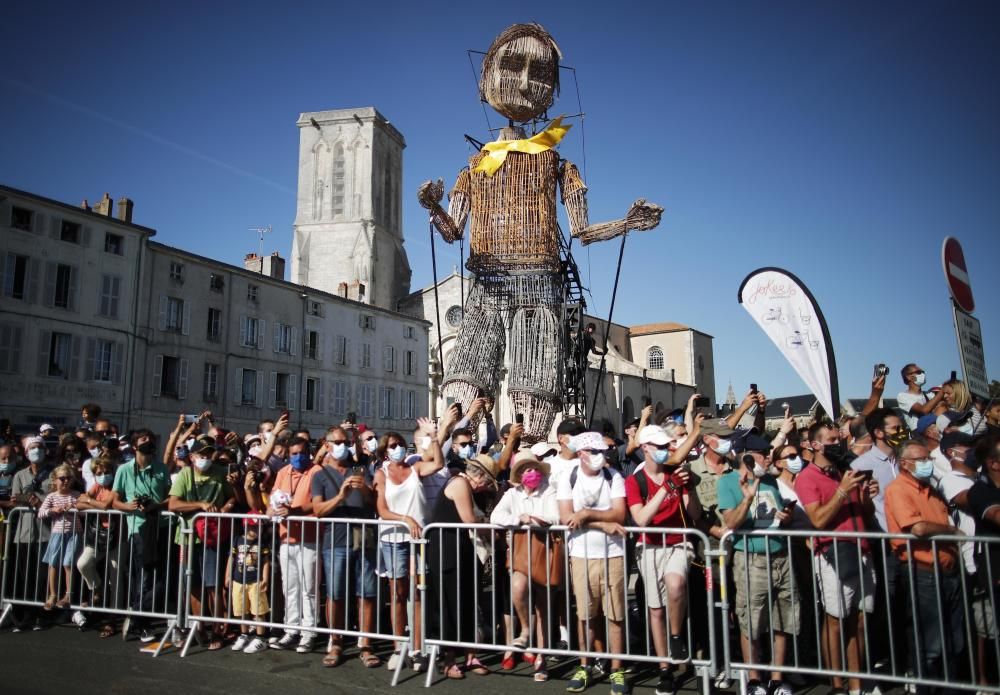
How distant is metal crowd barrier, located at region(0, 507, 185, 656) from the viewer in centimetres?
648

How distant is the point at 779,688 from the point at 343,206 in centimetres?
5274

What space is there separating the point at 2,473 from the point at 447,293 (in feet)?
122

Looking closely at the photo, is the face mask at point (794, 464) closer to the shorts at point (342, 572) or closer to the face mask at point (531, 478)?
the face mask at point (531, 478)

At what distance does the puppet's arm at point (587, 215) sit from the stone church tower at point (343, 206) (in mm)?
43355

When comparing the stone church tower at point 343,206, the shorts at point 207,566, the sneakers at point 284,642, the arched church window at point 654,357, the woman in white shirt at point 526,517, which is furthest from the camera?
the arched church window at point 654,357

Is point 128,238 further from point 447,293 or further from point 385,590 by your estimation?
point 385,590

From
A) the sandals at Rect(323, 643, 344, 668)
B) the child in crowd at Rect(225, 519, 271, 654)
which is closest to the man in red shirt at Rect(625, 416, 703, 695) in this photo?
the sandals at Rect(323, 643, 344, 668)

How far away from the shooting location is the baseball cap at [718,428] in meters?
6.80

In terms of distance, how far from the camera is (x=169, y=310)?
90.6 feet

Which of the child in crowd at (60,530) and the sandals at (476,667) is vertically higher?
the child in crowd at (60,530)

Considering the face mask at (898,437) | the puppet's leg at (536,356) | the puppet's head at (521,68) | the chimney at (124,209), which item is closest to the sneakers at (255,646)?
the puppet's leg at (536,356)

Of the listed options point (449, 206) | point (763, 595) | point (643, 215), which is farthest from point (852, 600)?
point (449, 206)

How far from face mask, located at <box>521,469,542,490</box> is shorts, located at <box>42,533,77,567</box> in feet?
14.0

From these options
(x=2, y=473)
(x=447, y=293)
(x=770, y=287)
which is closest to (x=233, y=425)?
(x=447, y=293)
